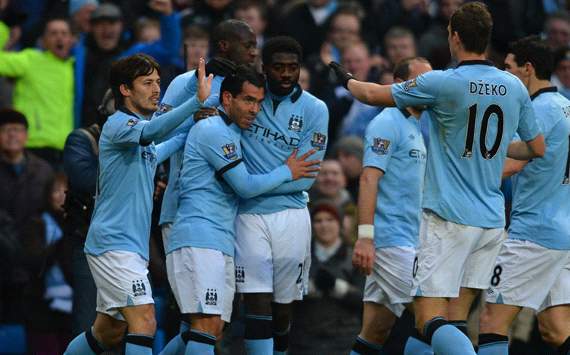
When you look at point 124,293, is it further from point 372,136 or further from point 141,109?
point 372,136

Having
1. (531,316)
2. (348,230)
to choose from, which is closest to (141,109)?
(348,230)

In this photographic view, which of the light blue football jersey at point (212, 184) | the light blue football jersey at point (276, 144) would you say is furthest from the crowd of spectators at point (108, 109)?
the light blue football jersey at point (276, 144)

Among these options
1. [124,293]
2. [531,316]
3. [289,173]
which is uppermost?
[289,173]

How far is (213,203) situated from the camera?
11180mm

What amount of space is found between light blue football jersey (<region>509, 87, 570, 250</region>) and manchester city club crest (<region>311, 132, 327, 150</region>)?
1.50 meters

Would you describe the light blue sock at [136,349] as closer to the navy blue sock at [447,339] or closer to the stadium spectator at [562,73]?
the navy blue sock at [447,339]

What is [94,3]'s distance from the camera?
55.9 feet

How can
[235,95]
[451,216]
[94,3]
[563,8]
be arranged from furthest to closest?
[563,8] < [94,3] < [235,95] < [451,216]

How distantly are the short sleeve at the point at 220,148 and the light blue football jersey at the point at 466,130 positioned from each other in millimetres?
1335

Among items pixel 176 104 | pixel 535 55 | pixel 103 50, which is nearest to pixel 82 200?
pixel 176 104

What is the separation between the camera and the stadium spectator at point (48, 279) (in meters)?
14.3

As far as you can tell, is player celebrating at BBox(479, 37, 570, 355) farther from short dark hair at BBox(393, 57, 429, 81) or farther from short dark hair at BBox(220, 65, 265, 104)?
short dark hair at BBox(220, 65, 265, 104)

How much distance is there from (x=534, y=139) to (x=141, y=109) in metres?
2.80

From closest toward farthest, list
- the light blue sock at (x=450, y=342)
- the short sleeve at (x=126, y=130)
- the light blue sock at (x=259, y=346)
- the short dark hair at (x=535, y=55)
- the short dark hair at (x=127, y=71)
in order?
the light blue sock at (x=450, y=342) → the short sleeve at (x=126, y=130) → the short dark hair at (x=127, y=71) → the light blue sock at (x=259, y=346) → the short dark hair at (x=535, y=55)
